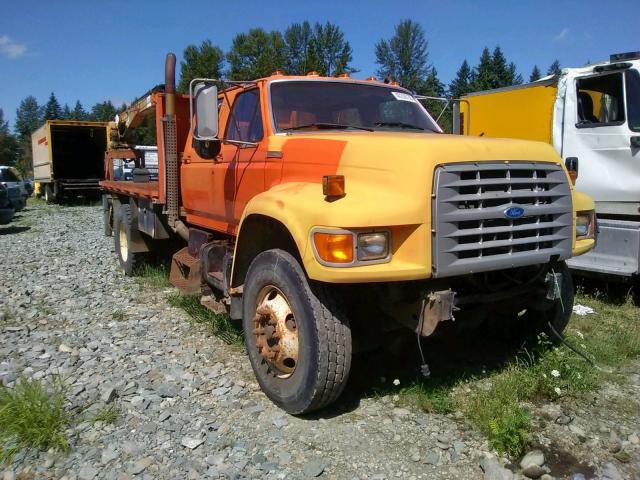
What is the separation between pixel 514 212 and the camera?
3.25 m

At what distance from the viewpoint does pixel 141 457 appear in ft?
10.4

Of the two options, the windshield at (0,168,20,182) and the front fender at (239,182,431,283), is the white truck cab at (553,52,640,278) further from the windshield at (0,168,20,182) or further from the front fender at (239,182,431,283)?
the windshield at (0,168,20,182)

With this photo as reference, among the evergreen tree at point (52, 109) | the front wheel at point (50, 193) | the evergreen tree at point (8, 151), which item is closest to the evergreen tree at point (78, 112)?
the evergreen tree at point (52, 109)

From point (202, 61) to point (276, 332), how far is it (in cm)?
6257

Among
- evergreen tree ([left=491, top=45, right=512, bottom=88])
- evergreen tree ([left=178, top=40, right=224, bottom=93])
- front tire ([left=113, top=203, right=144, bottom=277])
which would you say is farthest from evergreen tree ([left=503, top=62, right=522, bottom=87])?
front tire ([left=113, top=203, right=144, bottom=277])

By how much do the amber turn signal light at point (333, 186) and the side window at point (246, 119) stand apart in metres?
1.33

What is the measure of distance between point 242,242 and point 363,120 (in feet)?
4.54

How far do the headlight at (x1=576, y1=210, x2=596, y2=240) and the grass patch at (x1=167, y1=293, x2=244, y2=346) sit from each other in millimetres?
2884

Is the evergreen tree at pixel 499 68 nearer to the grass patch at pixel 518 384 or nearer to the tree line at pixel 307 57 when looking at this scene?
the tree line at pixel 307 57

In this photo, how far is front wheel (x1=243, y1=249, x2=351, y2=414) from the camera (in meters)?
3.27

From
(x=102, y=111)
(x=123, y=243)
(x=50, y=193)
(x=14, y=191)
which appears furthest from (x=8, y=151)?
(x=123, y=243)

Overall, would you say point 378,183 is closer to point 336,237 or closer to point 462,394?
point 336,237

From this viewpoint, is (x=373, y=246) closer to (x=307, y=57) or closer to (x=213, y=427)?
(x=213, y=427)

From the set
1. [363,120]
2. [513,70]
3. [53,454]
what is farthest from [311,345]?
[513,70]
